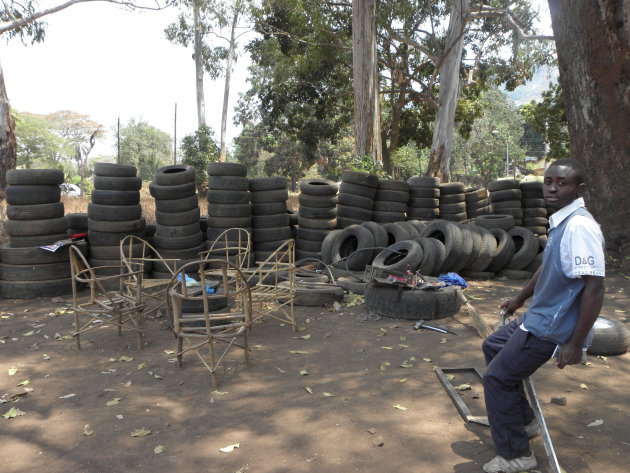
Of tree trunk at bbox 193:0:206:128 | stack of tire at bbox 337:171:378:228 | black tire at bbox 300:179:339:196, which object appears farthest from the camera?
tree trunk at bbox 193:0:206:128

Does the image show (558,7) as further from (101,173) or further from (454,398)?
(101,173)

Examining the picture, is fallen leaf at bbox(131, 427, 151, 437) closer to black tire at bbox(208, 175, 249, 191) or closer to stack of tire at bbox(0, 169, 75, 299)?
stack of tire at bbox(0, 169, 75, 299)

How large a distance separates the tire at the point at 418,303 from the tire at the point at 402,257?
0.70m

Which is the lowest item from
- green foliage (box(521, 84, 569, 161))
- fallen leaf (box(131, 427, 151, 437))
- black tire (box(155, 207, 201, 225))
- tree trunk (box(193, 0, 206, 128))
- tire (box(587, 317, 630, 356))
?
fallen leaf (box(131, 427, 151, 437))

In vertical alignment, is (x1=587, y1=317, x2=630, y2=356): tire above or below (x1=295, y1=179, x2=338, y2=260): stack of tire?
below

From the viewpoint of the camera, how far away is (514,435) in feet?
8.94

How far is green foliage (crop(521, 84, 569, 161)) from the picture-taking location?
24500 millimetres

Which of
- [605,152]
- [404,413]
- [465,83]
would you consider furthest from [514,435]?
[465,83]

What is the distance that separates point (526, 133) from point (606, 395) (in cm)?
7069

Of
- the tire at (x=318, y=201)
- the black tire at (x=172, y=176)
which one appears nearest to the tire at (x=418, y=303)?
the tire at (x=318, y=201)

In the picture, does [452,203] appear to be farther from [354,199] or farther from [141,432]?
[141,432]

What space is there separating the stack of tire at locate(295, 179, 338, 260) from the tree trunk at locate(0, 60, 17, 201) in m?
8.64

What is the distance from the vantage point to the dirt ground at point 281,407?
116 inches

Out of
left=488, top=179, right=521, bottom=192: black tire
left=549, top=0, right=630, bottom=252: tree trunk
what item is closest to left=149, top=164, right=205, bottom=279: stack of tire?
left=549, top=0, right=630, bottom=252: tree trunk
